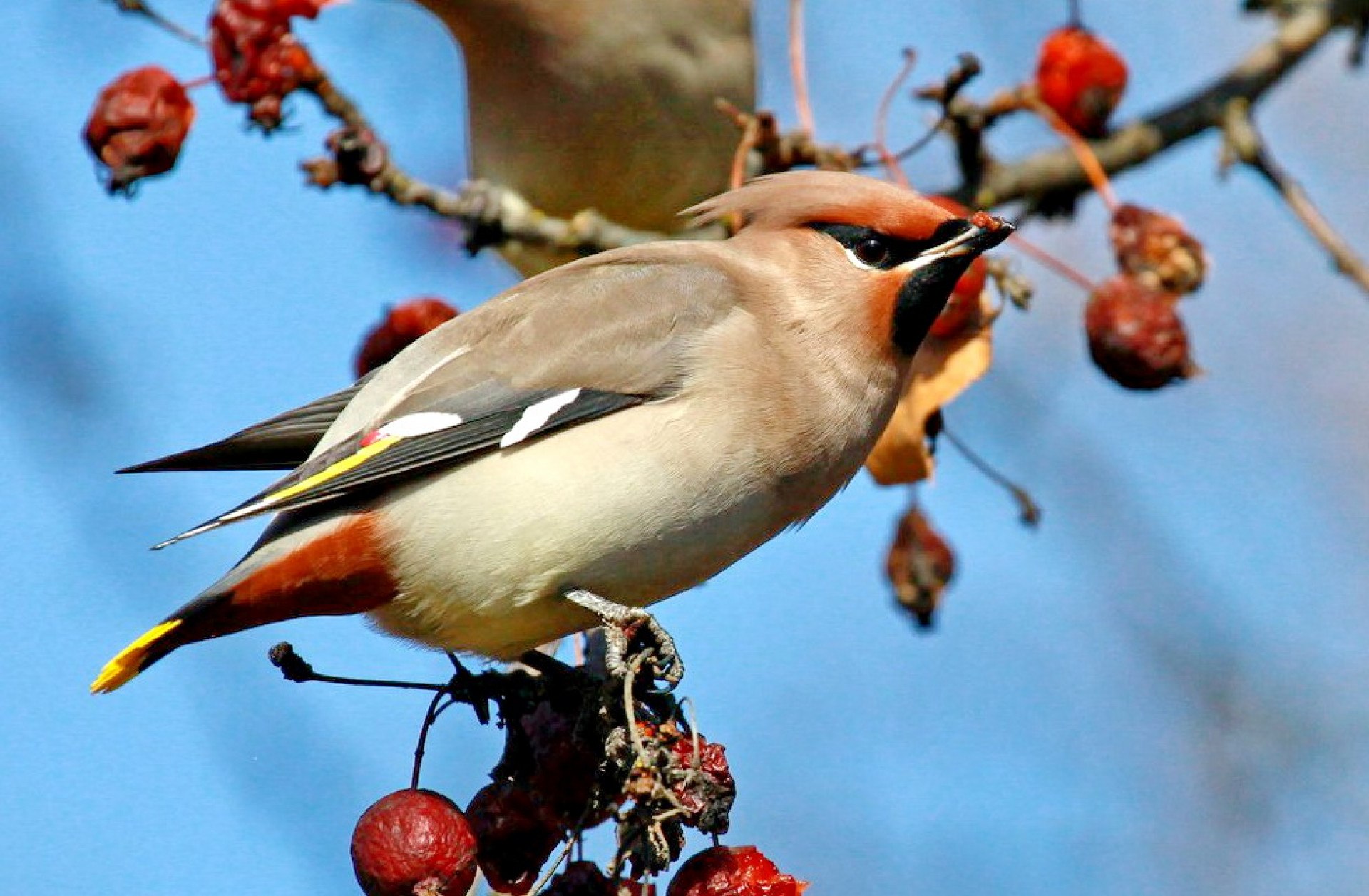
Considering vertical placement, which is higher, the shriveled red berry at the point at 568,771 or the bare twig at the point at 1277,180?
the bare twig at the point at 1277,180

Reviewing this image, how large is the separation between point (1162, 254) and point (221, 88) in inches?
61.8

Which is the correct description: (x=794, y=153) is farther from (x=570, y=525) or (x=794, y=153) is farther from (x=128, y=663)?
(x=128, y=663)

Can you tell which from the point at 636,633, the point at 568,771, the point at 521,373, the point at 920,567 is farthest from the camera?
the point at 920,567

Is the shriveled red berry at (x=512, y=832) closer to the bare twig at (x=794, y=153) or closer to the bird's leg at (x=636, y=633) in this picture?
the bird's leg at (x=636, y=633)

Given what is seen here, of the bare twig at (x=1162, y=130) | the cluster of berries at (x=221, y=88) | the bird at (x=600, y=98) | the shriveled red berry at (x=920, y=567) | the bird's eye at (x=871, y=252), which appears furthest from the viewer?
the bird at (x=600, y=98)

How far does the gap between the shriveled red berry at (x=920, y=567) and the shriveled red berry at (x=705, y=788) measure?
1.25 meters

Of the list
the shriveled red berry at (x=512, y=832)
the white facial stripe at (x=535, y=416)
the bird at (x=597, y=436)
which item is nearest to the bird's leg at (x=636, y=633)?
→ the bird at (x=597, y=436)

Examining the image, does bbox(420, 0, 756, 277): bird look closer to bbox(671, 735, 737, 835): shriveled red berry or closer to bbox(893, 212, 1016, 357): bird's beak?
bbox(893, 212, 1016, 357): bird's beak

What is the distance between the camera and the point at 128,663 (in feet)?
8.23

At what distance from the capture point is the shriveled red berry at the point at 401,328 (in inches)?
127

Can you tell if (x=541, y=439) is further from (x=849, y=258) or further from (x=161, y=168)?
(x=161, y=168)

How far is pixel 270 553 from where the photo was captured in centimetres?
263

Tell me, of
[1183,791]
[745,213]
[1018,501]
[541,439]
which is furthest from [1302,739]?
[541,439]

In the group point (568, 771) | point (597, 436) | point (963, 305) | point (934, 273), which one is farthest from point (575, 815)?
point (963, 305)
